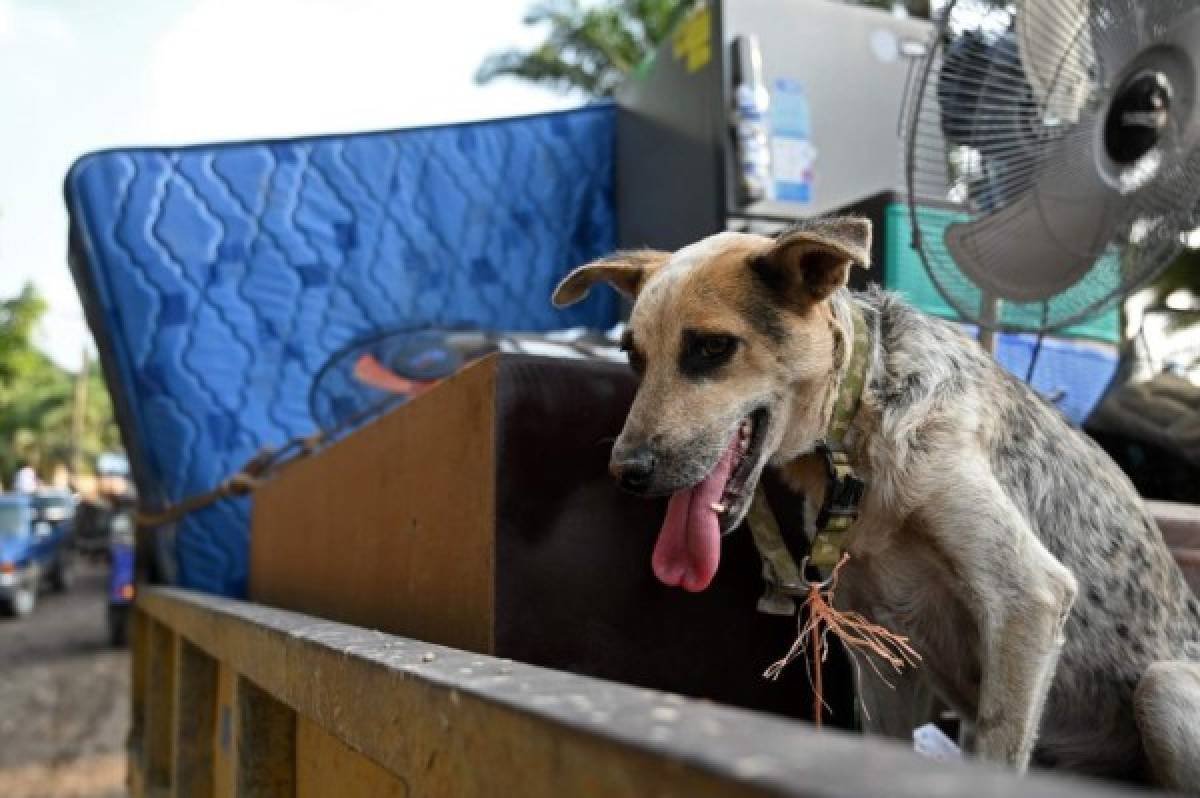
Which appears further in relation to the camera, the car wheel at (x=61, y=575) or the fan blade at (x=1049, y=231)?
the car wheel at (x=61, y=575)

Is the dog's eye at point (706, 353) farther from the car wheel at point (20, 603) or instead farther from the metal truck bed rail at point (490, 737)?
the car wheel at point (20, 603)

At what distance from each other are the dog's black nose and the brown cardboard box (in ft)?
0.66

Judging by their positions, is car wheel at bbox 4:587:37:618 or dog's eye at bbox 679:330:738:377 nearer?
dog's eye at bbox 679:330:738:377

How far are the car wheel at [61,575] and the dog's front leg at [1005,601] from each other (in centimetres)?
2095

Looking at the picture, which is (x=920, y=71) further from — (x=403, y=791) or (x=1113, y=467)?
(x=403, y=791)

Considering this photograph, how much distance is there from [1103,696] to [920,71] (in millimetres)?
1588

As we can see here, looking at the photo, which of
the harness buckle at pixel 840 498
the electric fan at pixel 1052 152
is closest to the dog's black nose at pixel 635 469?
the harness buckle at pixel 840 498

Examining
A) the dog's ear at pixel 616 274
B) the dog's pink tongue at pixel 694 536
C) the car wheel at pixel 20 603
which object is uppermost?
the dog's ear at pixel 616 274

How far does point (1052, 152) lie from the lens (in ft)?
8.66

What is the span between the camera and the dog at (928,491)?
1731mm

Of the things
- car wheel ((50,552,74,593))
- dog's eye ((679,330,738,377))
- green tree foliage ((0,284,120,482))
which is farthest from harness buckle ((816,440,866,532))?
green tree foliage ((0,284,120,482))

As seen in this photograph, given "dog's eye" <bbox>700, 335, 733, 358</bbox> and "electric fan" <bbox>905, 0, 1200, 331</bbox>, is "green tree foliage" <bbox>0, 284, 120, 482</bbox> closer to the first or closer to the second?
Result: "electric fan" <bbox>905, 0, 1200, 331</bbox>

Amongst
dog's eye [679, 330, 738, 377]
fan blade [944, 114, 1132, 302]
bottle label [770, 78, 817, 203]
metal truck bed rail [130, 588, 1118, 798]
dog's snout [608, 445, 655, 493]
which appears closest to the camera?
metal truck bed rail [130, 588, 1118, 798]

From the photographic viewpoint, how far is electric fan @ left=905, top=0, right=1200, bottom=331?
242cm
